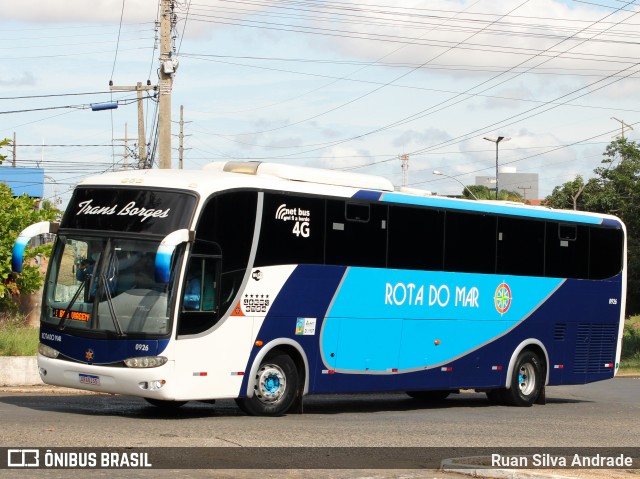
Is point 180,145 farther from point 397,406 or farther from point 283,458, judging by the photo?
point 283,458

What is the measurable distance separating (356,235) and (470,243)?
2932mm

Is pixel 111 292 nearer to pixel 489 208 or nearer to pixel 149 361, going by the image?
pixel 149 361

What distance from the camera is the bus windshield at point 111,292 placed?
1525 centimetres

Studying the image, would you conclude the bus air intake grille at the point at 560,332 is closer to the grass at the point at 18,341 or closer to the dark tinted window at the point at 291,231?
the dark tinted window at the point at 291,231

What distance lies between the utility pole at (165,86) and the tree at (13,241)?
293 cm

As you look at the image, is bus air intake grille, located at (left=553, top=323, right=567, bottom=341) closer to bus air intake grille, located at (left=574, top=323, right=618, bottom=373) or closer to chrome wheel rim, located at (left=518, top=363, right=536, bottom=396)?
bus air intake grille, located at (left=574, top=323, right=618, bottom=373)

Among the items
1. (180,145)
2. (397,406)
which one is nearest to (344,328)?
(397,406)

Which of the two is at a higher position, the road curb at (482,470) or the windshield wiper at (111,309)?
the windshield wiper at (111,309)

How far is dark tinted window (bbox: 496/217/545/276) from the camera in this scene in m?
20.8

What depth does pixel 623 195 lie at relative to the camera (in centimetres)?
6178

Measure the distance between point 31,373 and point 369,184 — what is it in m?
8.64

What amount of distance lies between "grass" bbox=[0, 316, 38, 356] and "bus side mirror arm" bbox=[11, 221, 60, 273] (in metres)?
8.06

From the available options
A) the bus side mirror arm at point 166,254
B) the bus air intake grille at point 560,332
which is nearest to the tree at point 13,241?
the bus side mirror arm at point 166,254

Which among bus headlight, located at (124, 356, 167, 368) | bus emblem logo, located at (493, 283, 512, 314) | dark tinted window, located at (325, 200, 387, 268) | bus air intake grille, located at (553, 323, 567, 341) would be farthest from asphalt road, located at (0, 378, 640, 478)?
dark tinted window, located at (325, 200, 387, 268)
